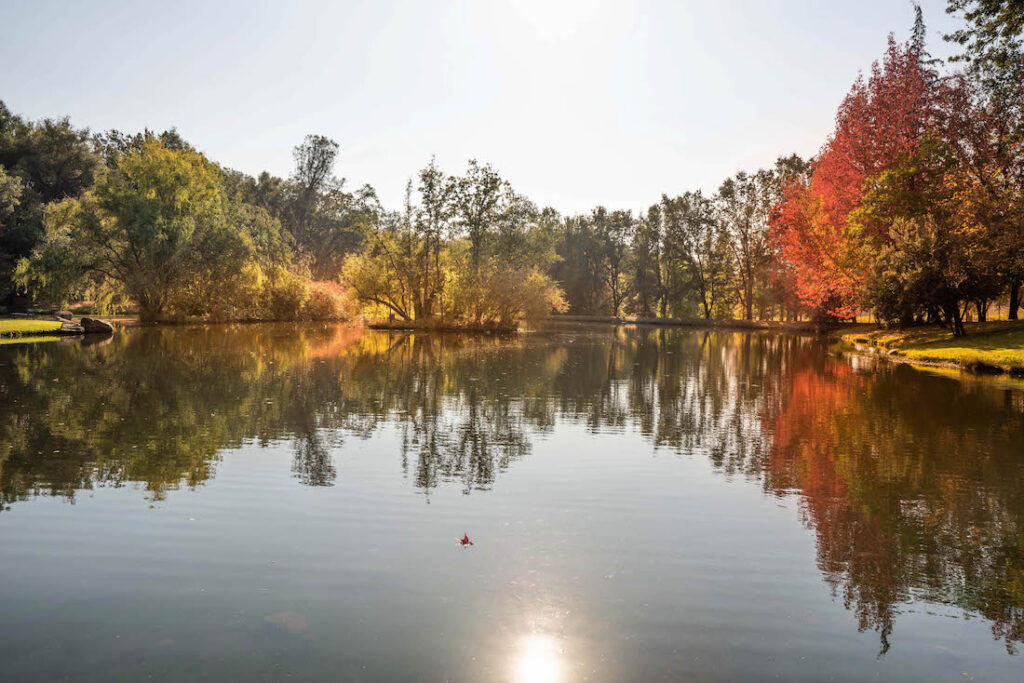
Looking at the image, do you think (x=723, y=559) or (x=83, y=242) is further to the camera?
(x=83, y=242)

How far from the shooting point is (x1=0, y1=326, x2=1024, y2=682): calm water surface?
522 cm

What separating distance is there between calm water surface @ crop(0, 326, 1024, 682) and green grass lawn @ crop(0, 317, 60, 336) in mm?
25790

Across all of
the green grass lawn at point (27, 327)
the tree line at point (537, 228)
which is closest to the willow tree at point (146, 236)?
the tree line at point (537, 228)

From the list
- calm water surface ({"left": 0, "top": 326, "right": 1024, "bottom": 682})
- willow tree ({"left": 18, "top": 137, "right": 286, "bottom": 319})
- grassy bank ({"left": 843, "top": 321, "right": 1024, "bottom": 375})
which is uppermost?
willow tree ({"left": 18, "top": 137, "right": 286, "bottom": 319})

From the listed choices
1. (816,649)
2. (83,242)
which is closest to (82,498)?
(816,649)

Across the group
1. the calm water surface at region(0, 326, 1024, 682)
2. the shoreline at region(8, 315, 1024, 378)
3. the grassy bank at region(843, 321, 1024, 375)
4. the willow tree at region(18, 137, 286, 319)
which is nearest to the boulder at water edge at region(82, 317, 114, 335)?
the shoreline at region(8, 315, 1024, 378)

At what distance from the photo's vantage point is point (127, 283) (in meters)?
52.9

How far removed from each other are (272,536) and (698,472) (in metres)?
6.66

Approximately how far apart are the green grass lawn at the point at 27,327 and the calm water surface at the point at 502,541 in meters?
25.8

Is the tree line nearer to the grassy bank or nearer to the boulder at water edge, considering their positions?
the grassy bank

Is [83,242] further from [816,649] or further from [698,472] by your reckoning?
[816,649]

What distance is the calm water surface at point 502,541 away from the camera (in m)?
5.22

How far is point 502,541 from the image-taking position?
25.1 feet

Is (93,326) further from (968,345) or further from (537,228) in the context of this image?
(537,228)
